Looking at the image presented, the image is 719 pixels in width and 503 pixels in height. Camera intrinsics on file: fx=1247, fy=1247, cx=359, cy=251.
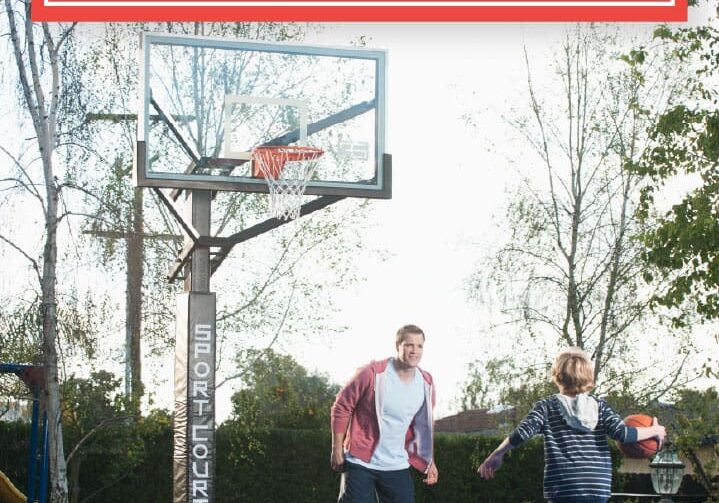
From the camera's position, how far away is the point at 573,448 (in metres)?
6.73

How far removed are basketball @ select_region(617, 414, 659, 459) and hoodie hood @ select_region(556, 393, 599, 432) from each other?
323 millimetres

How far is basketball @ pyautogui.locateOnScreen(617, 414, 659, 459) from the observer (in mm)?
6910

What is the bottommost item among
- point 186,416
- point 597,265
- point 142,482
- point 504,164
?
point 142,482

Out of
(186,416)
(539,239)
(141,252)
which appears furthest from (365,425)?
(539,239)

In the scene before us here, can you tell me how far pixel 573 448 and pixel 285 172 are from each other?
211 inches

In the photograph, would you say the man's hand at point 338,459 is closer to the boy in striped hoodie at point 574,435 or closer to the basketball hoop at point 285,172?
the boy in striped hoodie at point 574,435

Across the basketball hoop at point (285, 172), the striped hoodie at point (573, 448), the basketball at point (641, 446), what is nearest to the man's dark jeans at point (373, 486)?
the striped hoodie at point (573, 448)

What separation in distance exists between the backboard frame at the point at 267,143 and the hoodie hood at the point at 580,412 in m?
5.04

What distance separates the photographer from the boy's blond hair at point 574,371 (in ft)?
22.1

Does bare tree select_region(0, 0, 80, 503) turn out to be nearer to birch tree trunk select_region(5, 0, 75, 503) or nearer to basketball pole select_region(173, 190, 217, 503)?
birch tree trunk select_region(5, 0, 75, 503)

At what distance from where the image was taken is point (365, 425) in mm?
7883
